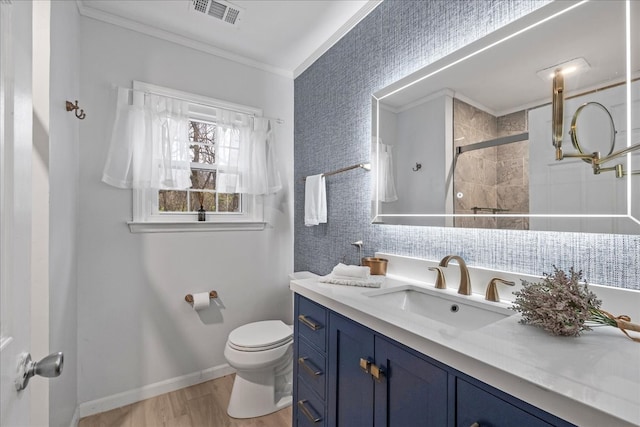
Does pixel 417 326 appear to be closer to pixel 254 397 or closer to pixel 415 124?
pixel 415 124

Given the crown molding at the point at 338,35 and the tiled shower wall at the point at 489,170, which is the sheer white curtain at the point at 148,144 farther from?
the tiled shower wall at the point at 489,170

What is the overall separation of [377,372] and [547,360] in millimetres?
484

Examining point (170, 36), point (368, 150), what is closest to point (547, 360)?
point (368, 150)

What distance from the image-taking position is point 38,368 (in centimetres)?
63

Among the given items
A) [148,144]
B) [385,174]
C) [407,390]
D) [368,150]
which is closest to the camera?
[407,390]

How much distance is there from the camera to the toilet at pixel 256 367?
1.81 meters

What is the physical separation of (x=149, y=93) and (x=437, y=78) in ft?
6.01

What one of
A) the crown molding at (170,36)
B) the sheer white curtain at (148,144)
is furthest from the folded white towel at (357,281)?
the crown molding at (170,36)

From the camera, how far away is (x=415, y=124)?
1584mm

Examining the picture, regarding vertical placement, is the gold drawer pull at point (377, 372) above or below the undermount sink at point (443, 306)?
below

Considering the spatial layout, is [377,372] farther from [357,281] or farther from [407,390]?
[357,281]

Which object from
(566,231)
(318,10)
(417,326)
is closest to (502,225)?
(566,231)

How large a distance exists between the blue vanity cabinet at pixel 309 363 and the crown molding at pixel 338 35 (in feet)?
5.67

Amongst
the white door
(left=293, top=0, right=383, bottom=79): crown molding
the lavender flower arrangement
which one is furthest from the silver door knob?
(left=293, top=0, right=383, bottom=79): crown molding
